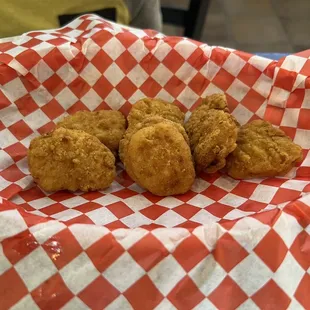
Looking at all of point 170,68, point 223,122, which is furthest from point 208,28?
point 223,122

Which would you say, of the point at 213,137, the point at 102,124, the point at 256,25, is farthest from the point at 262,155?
the point at 256,25

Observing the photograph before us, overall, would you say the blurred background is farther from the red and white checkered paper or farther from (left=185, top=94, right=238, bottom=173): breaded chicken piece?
(left=185, top=94, right=238, bottom=173): breaded chicken piece

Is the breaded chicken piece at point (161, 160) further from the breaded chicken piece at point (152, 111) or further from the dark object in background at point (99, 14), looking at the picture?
the dark object in background at point (99, 14)

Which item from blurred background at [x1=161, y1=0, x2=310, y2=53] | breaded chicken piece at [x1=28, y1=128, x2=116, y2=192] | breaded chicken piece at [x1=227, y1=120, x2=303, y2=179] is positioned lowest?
blurred background at [x1=161, y1=0, x2=310, y2=53]

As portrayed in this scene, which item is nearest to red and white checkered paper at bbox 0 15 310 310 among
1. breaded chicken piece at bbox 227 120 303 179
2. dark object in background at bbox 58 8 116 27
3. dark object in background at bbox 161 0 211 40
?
breaded chicken piece at bbox 227 120 303 179

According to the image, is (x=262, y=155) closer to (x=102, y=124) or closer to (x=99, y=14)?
(x=102, y=124)
